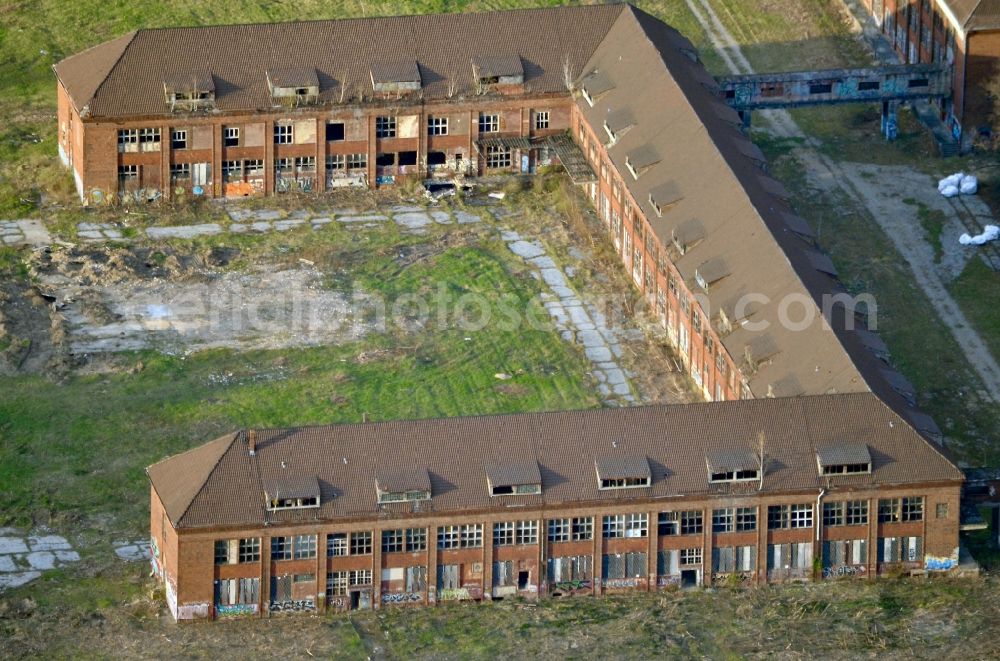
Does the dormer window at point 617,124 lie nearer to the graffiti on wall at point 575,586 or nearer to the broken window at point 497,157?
the broken window at point 497,157

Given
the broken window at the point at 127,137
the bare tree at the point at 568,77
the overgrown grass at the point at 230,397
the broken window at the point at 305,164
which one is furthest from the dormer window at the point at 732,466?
the broken window at the point at 127,137

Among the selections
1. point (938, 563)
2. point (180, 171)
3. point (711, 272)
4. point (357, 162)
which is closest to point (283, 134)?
point (357, 162)

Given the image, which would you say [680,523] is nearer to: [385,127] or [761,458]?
[761,458]

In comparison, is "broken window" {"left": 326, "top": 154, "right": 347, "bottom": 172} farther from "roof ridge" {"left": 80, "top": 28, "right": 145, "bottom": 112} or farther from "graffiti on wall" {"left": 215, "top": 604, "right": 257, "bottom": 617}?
"graffiti on wall" {"left": 215, "top": 604, "right": 257, "bottom": 617}

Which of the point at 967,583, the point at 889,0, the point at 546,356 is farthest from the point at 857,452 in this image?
the point at 889,0

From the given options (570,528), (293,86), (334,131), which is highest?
(293,86)

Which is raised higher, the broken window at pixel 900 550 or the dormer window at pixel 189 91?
the dormer window at pixel 189 91
